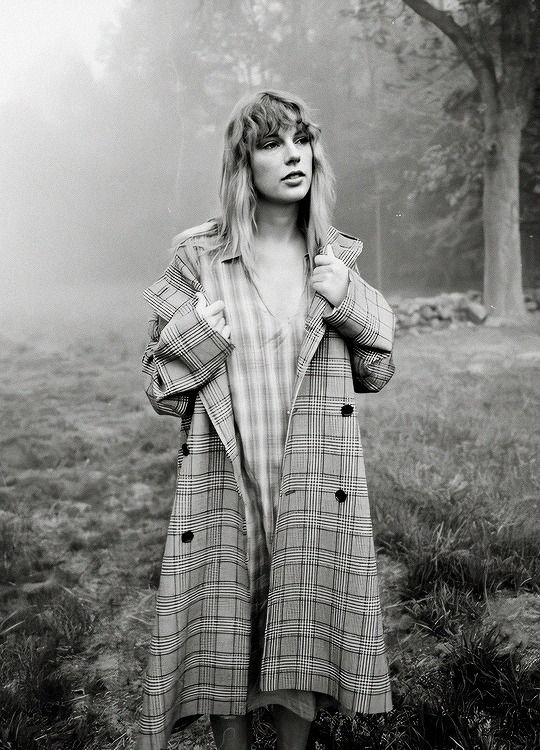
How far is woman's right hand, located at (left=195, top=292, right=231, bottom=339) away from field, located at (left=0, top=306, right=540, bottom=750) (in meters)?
1.36

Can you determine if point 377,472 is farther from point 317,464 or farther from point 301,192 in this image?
point 301,192

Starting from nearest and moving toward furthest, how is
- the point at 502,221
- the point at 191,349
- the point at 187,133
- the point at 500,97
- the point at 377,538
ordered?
the point at 191,349
the point at 377,538
the point at 500,97
the point at 502,221
the point at 187,133

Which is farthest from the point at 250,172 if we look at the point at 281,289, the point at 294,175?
the point at 281,289

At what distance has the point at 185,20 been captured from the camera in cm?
423

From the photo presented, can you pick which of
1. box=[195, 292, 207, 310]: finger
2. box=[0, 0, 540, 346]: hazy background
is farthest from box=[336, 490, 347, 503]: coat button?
box=[0, 0, 540, 346]: hazy background

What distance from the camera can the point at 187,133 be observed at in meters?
4.30

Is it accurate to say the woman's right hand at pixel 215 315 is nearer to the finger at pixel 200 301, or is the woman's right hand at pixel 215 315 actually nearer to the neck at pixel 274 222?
the finger at pixel 200 301

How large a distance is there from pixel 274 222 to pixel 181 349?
1.55 feet

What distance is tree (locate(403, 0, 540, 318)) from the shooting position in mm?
3932

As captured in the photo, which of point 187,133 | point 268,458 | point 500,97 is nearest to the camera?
point 268,458

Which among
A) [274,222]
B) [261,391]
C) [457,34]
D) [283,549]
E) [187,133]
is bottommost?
[283,549]

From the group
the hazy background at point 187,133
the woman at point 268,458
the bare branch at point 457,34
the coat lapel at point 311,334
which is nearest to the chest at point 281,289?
the woman at point 268,458

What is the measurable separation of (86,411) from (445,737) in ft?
9.63

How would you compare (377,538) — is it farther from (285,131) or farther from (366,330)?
(285,131)
